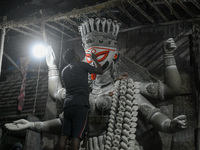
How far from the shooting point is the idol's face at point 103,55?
4.72 m

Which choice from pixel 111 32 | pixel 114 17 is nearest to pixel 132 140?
pixel 111 32

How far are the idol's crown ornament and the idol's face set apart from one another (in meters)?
0.07

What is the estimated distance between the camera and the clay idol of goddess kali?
417 centimetres

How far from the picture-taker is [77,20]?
216 inches

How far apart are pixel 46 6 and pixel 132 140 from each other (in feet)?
12.7

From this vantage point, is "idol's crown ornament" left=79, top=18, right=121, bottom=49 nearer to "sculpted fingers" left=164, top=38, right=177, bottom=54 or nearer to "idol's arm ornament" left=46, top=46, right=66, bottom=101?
"idol's arm ornament" left=46, top=46, right=66, bottom=101

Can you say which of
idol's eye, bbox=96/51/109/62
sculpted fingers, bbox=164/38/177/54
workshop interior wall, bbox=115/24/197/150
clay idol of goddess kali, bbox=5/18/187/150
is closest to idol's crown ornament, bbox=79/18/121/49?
clay idol of goddess kali, bbox=5/18/187/150

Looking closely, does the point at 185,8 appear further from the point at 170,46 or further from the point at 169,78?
the point at 169,78

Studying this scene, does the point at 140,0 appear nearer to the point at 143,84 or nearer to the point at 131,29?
the point at 131,29

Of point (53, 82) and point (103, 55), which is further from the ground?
point (103, 55)

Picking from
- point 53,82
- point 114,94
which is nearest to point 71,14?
point 53,82

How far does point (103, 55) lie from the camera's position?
4723 mm

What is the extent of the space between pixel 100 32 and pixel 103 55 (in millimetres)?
391

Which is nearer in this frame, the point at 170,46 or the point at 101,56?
the point at 170,46
